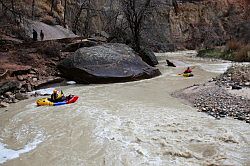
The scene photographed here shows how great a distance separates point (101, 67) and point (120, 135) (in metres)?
7.88

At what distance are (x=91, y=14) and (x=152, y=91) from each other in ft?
76.8

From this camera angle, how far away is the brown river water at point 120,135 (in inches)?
Answer: 231

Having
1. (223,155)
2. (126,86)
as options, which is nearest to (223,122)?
(223,155)

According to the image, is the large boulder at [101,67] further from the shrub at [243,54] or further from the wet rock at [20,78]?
the shrub at [243,54]

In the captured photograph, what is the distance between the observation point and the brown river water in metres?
5.86

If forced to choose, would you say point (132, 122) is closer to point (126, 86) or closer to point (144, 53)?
point (126, 86)

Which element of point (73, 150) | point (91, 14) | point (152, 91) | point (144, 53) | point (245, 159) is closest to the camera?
point (245, 159)

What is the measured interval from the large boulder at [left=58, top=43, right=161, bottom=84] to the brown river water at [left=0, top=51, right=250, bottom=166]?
3.70 metres

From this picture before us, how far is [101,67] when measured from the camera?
1459cm

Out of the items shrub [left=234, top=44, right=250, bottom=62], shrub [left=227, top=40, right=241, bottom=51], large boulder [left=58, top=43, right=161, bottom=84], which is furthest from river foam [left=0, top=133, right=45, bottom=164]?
shrub [left=227, top=40, right=241, bottom=51]

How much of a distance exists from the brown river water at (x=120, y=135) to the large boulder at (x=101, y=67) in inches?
146

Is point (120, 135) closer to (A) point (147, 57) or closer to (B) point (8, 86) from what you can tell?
(B) point (8, 86)

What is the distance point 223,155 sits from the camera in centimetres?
583

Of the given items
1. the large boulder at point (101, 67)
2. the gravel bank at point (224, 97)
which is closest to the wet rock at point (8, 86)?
the large boulder at point (101, 67)
